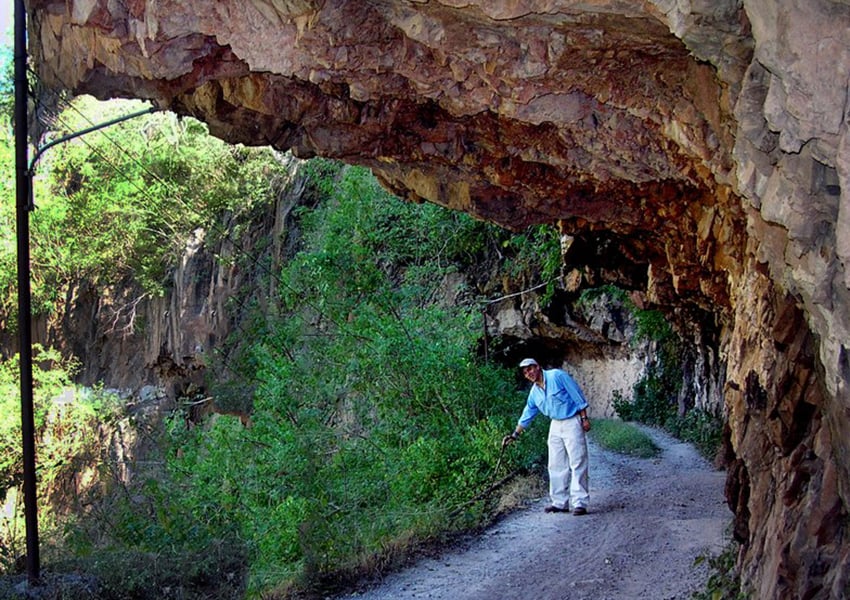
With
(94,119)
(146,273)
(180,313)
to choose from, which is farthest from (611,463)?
(94,119)

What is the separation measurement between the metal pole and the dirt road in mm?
3444

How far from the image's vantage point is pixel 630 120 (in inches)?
225

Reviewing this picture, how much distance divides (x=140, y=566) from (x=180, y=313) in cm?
1408

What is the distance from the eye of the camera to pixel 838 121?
283 cm

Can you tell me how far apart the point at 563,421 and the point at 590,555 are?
4.91ft

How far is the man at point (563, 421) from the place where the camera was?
7891 mm

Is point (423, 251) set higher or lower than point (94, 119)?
lower

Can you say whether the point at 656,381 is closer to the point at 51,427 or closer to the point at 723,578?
the point at 723,578

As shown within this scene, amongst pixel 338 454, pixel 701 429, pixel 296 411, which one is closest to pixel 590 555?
pixel 338 454

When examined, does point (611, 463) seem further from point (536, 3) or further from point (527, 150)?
point (536, 3)

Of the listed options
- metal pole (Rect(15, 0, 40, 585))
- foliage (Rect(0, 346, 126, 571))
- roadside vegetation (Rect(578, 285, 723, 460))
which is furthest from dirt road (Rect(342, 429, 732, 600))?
foliage (Rect(0, 346, 126, 571))

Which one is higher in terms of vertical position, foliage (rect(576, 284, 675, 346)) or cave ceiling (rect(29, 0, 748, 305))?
cave ceiling (rect(29, 0, 748, 305))

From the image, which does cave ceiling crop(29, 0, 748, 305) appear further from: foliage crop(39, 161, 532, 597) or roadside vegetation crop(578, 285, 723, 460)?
roadside vegetation crop(578, 285, 723, 460)

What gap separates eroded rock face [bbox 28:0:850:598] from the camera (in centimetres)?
309
